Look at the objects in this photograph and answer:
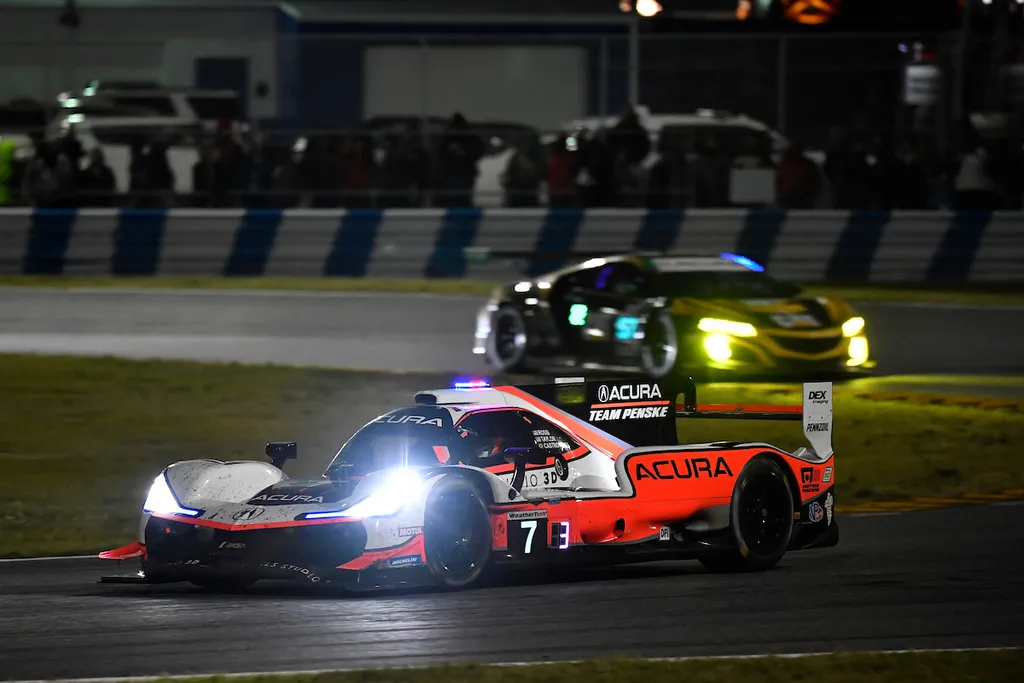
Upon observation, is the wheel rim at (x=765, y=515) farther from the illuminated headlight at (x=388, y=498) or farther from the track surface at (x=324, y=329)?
the track surface at (x=324, y=329)

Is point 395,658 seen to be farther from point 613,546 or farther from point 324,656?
point 613,546

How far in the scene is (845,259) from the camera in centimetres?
2180

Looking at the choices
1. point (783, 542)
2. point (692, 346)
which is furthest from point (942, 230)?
point (783, 542)

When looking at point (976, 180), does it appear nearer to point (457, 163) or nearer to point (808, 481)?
point (457, 163)

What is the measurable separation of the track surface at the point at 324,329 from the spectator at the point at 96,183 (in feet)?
6.73

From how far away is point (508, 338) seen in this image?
16.2 meters

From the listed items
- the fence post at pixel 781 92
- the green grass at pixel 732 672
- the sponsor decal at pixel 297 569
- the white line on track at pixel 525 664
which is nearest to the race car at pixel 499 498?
the sponsor decal at pixel 297 569

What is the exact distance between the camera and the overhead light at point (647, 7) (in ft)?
63.0

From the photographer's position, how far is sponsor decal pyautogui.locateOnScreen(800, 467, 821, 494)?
865 cm

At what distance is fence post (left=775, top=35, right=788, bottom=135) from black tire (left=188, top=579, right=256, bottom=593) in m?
14.7

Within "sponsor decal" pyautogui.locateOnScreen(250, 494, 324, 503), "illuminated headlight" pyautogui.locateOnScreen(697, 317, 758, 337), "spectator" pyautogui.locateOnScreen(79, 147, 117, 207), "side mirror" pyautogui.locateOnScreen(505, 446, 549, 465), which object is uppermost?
"spectator" pyautogui.locateOnScreen(79, 147, 117, 207)

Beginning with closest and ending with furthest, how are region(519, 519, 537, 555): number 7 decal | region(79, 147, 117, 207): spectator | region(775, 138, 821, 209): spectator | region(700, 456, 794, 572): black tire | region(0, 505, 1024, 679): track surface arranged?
1. region(0, 505, 1024, 679): track surface
2. region(519, 519, 537, 555): number 7 decal
3. region(700, 456, 794, 572): black tire
4. region(775, 138, 821, 209): spectator
5. region(79, 147, 117, 207): spectator

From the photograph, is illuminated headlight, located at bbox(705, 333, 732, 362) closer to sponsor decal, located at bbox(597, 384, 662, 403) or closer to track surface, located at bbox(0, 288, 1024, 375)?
track surface, located at bbox(0, 288, 1024, 375)

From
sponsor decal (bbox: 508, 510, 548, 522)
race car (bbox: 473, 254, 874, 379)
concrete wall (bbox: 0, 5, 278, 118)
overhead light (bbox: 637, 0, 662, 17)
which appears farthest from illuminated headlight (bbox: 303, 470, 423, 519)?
concrete wall (bbox: 0, 5, 278, 118)
